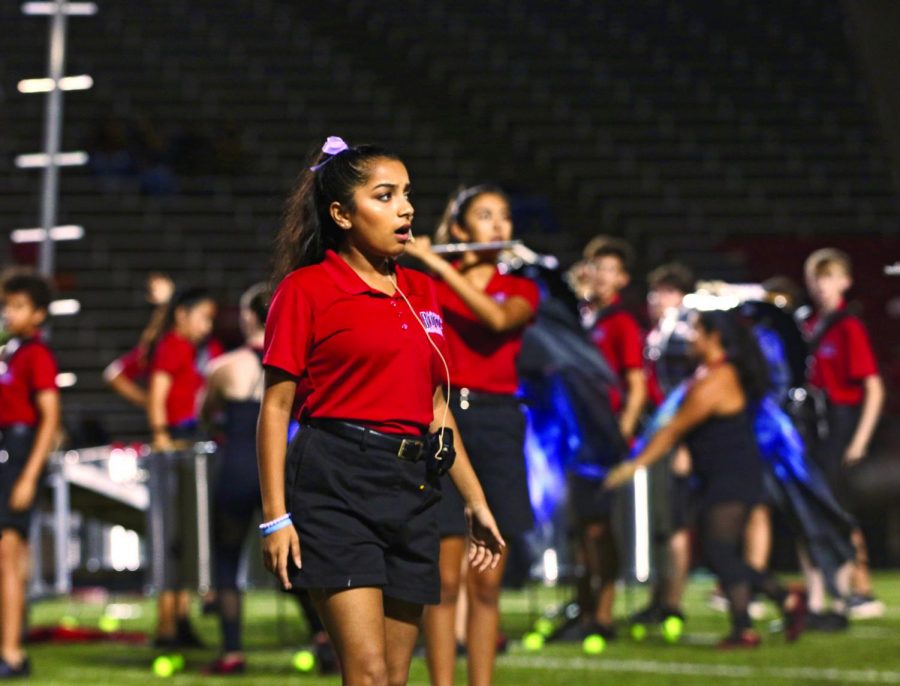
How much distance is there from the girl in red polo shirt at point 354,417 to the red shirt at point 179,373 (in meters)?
5.83

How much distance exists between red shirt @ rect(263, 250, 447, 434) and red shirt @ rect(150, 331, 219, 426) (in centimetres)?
593

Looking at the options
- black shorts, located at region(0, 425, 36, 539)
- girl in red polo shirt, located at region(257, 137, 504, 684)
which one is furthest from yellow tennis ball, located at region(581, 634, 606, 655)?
girl in red polo shirt, located at region(257, 137, 504, 684)

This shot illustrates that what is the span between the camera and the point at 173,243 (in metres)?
20.1

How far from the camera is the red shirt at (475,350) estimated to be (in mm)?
5953

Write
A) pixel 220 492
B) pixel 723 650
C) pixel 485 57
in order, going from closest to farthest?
1. pixel 220 492
2. pixel 723 650
3. pixel 485 57

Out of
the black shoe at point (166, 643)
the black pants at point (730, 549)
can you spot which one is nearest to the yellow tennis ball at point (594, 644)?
the black pants at point (730, 549)

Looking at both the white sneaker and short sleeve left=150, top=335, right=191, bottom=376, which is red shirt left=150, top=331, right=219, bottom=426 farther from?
the white sneaker

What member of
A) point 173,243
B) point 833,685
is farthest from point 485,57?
point 833,685

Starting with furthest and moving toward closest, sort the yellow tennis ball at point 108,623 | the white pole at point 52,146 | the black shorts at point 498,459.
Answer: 1. the white pole at point 52,146
2. the yellow tennis ball at point 108,623
3. the black shorts at point 498,459

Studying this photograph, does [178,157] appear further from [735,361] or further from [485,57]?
[735,361]

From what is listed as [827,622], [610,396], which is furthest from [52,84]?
[827,622]

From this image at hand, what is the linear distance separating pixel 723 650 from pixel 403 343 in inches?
191

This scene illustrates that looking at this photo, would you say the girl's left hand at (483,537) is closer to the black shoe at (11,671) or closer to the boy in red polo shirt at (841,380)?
the black shoe at (11,671)

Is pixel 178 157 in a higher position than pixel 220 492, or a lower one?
higher
